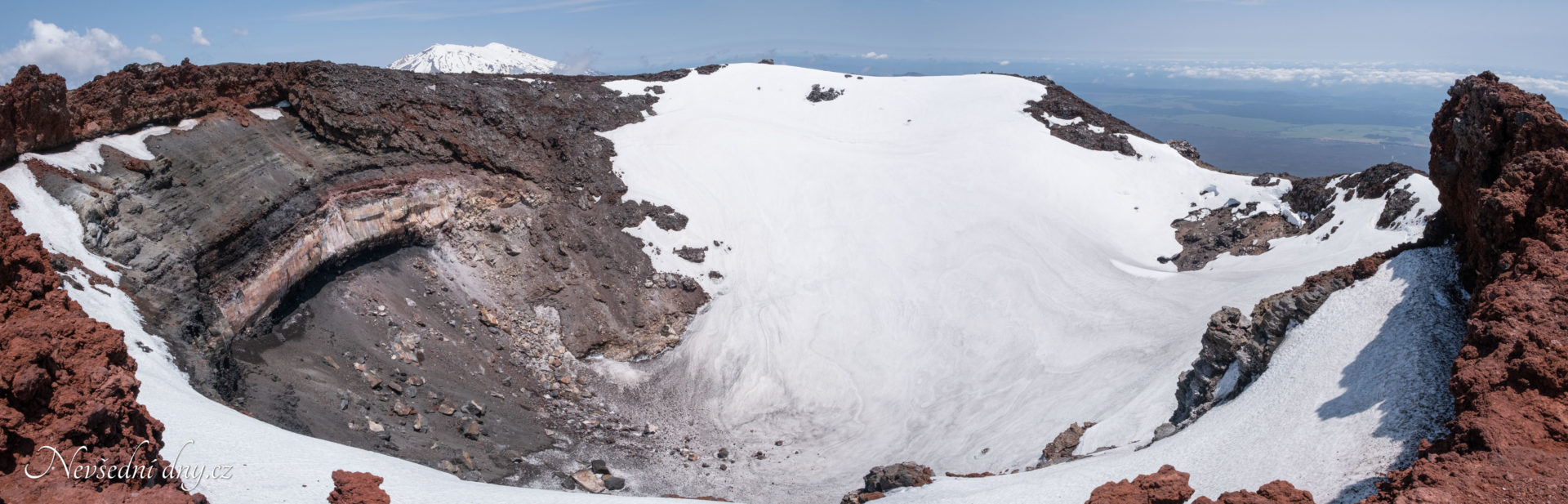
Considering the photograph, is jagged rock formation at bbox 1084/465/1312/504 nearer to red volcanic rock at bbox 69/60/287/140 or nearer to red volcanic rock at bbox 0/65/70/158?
red volcanic rock at bbox 0/65/70/158

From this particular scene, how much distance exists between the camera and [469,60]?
143 meters

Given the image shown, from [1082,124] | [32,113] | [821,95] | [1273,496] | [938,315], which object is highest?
[821,95]

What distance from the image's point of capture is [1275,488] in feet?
24.9

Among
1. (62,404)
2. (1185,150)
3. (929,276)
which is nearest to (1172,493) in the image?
(62,404)

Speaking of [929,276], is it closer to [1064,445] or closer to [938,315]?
[938,315]

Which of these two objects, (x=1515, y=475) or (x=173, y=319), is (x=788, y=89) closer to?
(x=173, y=319)

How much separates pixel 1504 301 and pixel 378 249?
24587 mm

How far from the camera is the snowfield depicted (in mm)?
10180

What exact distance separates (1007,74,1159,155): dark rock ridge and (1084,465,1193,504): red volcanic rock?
2436 cm

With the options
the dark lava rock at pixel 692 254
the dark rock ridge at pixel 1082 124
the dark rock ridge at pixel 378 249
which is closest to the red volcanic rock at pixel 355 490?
the dark rock ridge at pixel 378 249

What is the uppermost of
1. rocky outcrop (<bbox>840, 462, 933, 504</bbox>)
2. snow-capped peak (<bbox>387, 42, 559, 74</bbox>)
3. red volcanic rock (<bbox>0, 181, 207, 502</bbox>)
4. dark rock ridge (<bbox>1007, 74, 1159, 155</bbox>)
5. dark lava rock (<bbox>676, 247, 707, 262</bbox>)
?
snow-capped peak (<bbox>387, 42, 559, 74</bbox>)

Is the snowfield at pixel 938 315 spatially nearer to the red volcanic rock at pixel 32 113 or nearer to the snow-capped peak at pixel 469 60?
the red volcanic rock at pixel 32 113

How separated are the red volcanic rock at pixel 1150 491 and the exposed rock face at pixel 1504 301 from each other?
1748 millimetres

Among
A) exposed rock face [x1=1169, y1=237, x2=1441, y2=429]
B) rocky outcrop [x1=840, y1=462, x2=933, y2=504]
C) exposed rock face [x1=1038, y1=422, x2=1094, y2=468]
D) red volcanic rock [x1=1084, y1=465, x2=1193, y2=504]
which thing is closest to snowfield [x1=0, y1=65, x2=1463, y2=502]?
exposed rock face [x1=1169, y1=237, x2=1441, y2=429]
